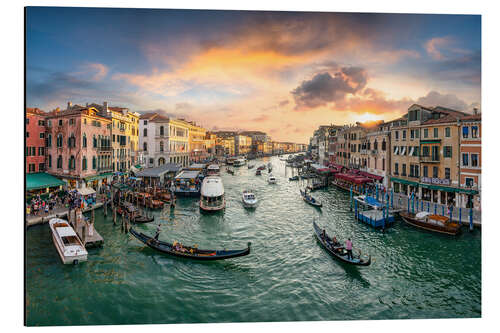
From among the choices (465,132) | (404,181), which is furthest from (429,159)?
(465,132)

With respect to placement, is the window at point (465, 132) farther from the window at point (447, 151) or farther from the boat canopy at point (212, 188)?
the boat canopy at point (212, 188)

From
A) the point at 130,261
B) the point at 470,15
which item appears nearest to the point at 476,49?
the point at 470,15

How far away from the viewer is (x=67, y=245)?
866cm

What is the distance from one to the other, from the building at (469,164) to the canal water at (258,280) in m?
1.86

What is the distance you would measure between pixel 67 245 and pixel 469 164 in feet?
53.9

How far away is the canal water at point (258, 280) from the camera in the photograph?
6.11 meters

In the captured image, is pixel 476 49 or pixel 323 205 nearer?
pixel 476 49

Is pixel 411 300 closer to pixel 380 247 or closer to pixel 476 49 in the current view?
pixel 380 247

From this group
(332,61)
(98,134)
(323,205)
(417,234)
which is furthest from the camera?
(323,205)

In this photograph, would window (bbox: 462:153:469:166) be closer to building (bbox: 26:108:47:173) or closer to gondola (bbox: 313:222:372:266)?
gondola (bbox: 313:222:372:266)

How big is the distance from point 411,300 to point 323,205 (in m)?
11.1

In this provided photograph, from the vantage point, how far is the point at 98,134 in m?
15.9

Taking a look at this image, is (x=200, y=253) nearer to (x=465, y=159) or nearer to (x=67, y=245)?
(x=67, y=245)

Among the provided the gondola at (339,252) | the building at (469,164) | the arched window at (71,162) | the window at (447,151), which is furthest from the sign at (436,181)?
the arched window at (71,162)
